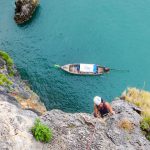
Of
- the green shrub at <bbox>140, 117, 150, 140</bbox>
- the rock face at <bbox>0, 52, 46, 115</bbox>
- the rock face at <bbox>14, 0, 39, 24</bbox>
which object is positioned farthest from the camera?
the rock face at <bbox>14, 0, 39, 24</bbox>

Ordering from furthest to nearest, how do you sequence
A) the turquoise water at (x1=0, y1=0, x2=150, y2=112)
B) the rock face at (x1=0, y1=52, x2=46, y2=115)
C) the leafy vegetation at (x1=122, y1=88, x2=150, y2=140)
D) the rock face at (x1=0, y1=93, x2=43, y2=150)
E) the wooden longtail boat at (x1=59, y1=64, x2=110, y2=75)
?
1. the wooden longtail boat at (x1=59, y1=64, x2=110, y2=75)
2. the turquoise water at (x1=0, y1=0, x2=150, y2=112)
3. the rock face at (x1=0, y1=52, x2=46, y2=115)
4. the leafy vegetation at (x1=122, y1=88, x2=150, y2=140)
5. the rock face at (x1=0, y1=93, x2=43, y2=150)

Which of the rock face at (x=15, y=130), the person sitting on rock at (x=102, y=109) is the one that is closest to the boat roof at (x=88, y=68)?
the person sitting on rock at (x=102, y=109)

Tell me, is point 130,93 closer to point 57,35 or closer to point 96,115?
point 96,115

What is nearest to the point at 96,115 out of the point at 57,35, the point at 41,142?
the point at 41,142

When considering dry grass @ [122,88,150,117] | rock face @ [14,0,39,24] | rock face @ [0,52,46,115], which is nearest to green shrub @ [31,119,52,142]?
dry grass @ [122,88,150,117]

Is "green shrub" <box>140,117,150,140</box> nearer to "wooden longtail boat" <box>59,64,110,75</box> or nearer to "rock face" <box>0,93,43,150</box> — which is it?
"rock face" <box>0,93,43,150</box>

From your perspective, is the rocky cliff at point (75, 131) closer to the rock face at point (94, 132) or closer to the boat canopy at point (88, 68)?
the rock face at point (94, 132)

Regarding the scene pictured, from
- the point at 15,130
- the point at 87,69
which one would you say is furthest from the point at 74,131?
the point at 87,69
